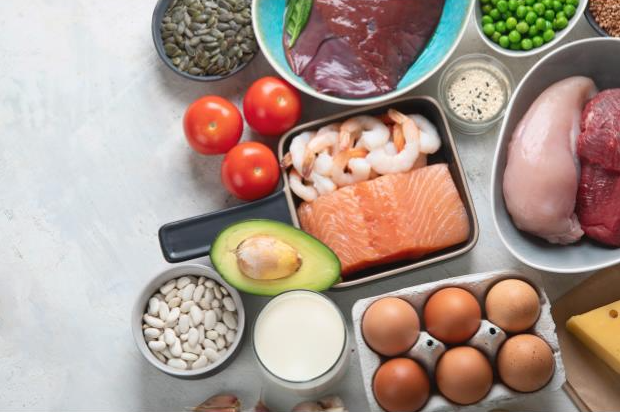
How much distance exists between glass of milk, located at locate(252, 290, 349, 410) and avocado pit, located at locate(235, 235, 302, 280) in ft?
0.18

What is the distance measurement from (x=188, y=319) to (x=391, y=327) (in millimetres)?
505

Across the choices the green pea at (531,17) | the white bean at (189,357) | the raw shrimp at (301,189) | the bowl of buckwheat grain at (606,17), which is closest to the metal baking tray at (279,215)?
the raw shrimp at (301,189)

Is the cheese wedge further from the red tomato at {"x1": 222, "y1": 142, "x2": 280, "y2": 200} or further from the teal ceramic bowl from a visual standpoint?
the red tomato at {"x1": 222, "y1": 142, "x2": 280, "y2": 200}

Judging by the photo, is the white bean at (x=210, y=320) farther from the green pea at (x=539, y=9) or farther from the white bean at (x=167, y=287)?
the green pea at (x=539, y=9)

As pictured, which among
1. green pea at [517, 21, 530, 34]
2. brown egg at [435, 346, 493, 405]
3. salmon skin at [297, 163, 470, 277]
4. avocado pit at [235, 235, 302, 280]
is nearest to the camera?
brown egg at [435, 346, 493, 405]

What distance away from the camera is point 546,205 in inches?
61.4

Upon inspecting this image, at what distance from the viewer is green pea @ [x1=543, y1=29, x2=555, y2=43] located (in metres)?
1.74

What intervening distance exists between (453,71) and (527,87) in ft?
0.65

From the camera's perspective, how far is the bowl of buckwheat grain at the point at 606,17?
1.73m

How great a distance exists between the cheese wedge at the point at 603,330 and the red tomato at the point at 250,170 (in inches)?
31.4

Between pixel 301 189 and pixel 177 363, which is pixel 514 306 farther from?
pixel 177 363

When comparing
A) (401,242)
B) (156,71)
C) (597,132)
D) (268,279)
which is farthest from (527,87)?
(156,71)

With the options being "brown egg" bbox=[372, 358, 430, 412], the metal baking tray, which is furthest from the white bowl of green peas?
"brown egg" bbox=[372, 358, 430, 412]

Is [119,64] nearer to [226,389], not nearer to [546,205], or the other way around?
[226,389]
